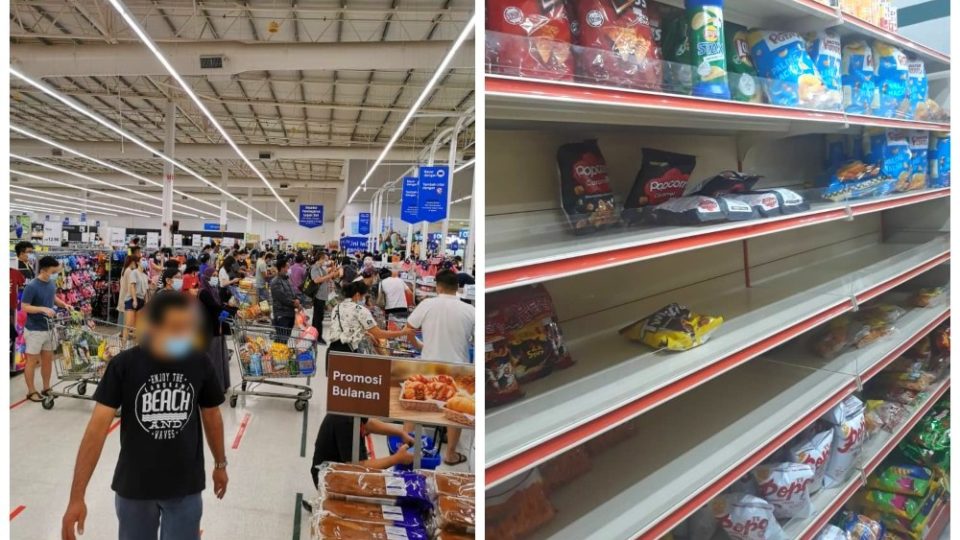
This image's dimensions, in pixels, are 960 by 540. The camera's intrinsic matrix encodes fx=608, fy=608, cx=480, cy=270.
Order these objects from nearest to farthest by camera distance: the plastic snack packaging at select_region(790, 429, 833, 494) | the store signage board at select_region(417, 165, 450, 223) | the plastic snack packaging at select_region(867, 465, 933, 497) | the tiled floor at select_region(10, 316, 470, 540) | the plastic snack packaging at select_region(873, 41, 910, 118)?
the plastic snack packaging at select_region(790, 429, 833, 494)
the plastic snack packaging at select_region(873, 41, 910, 118)
the plastic snack packaging at select_region(867, 465, 933, 497)
the tiled floor at select_region(10, 316, 470, 540)
the store signage board at select_region(417, 165, 450, 223)

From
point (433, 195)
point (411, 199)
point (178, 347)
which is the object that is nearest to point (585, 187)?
point (178, 347)

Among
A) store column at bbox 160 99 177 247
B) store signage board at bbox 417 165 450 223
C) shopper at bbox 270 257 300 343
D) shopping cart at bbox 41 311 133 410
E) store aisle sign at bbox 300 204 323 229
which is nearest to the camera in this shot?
shopping cart at bbox 41 311 133 410

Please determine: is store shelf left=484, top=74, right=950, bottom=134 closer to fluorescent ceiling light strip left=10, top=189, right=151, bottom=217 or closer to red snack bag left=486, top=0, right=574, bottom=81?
red snack bag left=486, top=0, right=574, bottom=81

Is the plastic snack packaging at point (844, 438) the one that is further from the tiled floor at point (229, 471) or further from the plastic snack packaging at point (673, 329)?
the tiled floor at point (229, 471)

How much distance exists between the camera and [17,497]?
3564 millimetres

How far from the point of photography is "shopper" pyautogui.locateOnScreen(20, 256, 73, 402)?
5.11m

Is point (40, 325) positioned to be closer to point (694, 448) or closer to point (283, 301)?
point (283, 301)

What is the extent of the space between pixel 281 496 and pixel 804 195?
11.0ft

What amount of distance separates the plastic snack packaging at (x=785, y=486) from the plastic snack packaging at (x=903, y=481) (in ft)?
2.79

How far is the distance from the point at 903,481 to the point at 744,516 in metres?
1.38

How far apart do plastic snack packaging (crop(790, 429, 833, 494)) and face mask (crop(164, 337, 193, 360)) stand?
2.45 meters

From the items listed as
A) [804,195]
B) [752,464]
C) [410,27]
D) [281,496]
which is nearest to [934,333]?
[804,195]

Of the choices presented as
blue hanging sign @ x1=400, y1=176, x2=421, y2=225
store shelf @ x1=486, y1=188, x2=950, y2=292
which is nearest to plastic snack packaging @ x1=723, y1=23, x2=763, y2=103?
store shelf @ x1=486, y1=188, x2=950, y2=292

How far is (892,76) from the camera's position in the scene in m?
2.95
